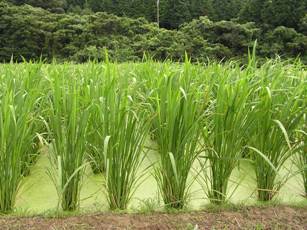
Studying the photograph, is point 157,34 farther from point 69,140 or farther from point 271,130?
point 69,140

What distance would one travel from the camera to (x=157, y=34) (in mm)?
14547

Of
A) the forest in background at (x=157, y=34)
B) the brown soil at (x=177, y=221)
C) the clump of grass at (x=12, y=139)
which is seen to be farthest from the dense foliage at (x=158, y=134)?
the forest in background at (x=157, y=34)

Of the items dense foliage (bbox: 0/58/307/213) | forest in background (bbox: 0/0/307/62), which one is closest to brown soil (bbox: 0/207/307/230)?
dense foliage (bbox: 0/58/307/213)

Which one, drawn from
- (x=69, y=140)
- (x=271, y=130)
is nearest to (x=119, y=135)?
(x=69, y=140)

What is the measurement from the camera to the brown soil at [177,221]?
1.50m

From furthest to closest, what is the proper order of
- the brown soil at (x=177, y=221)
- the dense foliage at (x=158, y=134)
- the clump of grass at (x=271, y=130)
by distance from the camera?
the clump of grass at (x=271, y=130)
the dense foliage at (x=158, y=134)
the brown soil at (x=177, y=221)

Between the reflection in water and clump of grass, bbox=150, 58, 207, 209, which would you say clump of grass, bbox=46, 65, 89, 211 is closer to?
the reflection in water

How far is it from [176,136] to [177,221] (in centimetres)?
32

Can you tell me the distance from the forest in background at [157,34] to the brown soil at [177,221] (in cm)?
1147

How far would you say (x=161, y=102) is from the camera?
1.73 metres

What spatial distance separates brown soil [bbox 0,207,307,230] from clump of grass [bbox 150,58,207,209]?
13 cm

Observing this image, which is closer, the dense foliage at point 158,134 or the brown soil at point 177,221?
the brown soil at point 177,221

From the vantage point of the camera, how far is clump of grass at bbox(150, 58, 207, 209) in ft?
5.39

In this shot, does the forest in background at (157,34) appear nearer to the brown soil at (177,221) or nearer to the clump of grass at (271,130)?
the clump of grass at (271,130)
